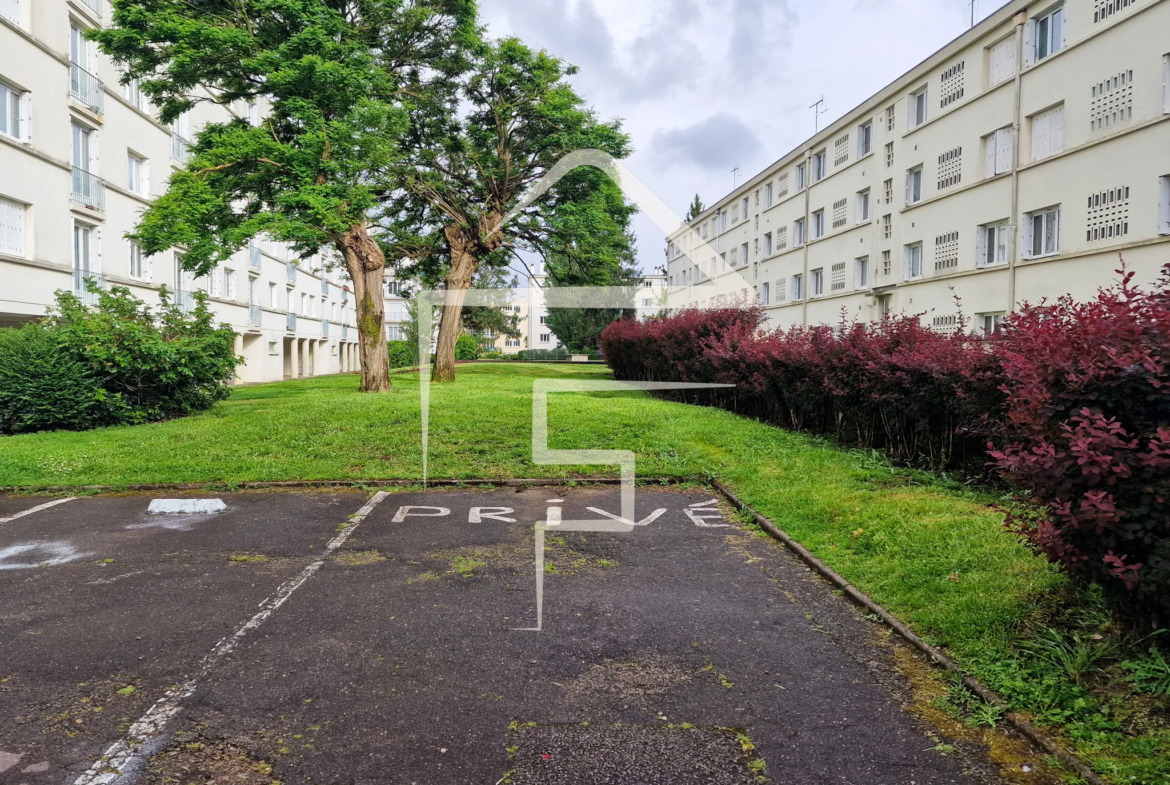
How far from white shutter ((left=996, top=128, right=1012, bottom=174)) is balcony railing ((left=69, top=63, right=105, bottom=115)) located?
25635 millimetres

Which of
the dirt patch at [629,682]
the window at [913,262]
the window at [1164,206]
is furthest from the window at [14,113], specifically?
the window at [1164,206]

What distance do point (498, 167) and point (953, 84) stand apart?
14.1 metres

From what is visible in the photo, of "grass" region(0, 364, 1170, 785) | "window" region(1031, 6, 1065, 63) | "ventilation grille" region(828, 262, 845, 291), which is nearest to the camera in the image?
"grass" region(0, 364, 1170, 785)

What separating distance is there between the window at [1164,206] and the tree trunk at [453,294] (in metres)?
18.2

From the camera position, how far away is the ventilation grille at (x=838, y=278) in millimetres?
30297

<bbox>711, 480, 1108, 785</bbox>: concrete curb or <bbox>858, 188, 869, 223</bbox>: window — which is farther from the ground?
<bbox>858, 188, 869, 223</bbox>: window

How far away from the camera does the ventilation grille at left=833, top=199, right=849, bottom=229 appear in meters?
30.0

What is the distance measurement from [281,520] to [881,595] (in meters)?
5.82

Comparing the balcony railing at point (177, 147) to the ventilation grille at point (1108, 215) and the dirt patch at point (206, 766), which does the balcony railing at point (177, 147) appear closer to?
the ventilation grille at point (1108, 215)

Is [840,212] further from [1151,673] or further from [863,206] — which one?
[1151,673]

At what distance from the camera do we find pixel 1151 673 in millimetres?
3547

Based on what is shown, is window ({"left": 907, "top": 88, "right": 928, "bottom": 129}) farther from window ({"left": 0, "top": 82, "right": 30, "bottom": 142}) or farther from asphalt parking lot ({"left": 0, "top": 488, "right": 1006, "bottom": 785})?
window ({"left": 0, "top": 82, "right": 30, "bottom": 142})

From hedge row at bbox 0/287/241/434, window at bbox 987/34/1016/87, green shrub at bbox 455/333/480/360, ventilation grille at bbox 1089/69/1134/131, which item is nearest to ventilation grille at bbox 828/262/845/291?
window at bbox 987/34/1016/87

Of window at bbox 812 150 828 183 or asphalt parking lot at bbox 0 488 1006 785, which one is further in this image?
window at bbox 812 150 828 183
